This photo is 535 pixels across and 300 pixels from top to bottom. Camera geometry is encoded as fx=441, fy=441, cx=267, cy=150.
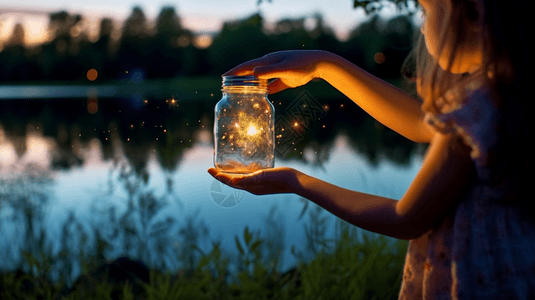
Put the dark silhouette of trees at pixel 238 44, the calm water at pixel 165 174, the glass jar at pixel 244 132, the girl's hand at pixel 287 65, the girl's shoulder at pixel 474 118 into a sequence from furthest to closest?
1. the dark silhouette of trees at pixel 238 44
2. the calm water at pixel 165 174
3. the glass jar at pixel 244 132
4. the girl's hand at pixel 287 65
5. the girl's shoulder at pixel 474 118

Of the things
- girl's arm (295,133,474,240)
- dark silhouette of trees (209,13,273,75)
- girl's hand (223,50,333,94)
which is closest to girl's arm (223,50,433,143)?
girl's hand (223,50,333,94)

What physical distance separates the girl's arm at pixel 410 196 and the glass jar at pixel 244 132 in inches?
24.5

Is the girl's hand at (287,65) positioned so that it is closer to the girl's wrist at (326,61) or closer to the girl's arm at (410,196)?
the girl's wrist at (326,61)

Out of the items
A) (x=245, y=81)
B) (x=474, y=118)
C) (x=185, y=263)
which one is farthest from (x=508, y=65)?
(x=185, y=263)

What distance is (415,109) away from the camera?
62.4 inches

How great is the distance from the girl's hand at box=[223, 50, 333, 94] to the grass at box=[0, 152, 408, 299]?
133 centimetres

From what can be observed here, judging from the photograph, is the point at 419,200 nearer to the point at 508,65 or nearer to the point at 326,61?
the point at 508,65

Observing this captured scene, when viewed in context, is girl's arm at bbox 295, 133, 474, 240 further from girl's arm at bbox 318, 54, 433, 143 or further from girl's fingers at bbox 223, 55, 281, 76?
girl's fingers at bbox 223, 55, 281, 76

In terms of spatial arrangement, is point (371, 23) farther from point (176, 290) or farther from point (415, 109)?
point (176, 290)

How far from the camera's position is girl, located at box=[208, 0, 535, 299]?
1.09m

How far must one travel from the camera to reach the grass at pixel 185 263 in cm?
299

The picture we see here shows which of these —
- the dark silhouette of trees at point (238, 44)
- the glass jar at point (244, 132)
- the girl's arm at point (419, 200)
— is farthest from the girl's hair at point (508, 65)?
the dark silhouette of trees at point (238, 44)

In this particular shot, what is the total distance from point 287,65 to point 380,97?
361mm

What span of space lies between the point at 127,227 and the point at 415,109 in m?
2.68
